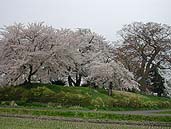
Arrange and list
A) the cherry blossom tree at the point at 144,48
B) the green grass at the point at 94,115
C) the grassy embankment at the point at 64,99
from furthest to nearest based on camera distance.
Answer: the cherry blossom tree at the point at 144,48
the grassy embankment at the point at 64,99
the green grass at the point at 94,115

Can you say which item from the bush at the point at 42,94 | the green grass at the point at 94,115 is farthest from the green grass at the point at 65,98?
the green grass at the point at 94,115

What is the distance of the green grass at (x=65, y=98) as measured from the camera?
1364 inches

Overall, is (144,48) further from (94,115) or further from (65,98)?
(94,115)

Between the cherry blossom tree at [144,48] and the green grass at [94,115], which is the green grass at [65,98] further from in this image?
the cherry blossom tree at [144,48]

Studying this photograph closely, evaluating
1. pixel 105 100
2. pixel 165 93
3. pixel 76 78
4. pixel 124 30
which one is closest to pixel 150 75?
pixel 165 93

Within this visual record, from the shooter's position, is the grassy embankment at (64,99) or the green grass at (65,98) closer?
the grassy embankment at (64,99)

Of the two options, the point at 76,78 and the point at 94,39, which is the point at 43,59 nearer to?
the point at 76,78

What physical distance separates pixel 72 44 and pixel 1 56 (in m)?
9.60

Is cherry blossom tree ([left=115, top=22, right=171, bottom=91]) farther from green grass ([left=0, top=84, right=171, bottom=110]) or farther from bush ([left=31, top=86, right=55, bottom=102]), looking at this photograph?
bush ([left=31, top=86, right=55, bottom=102])

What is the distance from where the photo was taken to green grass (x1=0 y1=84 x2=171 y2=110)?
114ft

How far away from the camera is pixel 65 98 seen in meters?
35.9

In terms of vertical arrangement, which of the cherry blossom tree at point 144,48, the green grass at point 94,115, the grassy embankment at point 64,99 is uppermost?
the cherry blossom tree at point 144,48

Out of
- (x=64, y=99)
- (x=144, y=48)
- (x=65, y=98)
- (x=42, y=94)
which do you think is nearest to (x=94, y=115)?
(x=64, y=99)

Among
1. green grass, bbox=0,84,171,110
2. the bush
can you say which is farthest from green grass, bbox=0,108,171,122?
the bush
